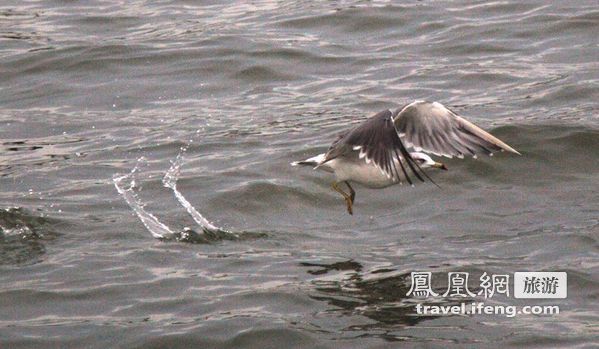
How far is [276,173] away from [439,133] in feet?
6.80

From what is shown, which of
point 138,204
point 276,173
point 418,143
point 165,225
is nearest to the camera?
point 418,143

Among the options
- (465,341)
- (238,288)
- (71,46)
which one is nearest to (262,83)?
(71,46)

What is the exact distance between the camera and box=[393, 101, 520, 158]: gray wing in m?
9.36

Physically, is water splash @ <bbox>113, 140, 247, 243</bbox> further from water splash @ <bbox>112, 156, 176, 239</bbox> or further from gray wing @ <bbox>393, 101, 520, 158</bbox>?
gray wing @ <bbox>393, 101, 520, 158</bbox>

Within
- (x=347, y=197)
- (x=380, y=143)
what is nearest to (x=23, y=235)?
(x=347, y=197)

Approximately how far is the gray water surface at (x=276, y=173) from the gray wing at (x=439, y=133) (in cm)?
65

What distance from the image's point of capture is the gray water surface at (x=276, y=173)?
7.99m

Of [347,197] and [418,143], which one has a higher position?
[418,143]

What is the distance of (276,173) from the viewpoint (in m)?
11.1

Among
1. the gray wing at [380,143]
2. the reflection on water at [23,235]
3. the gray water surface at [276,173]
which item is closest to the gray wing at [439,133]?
the gray wing at [380,143]

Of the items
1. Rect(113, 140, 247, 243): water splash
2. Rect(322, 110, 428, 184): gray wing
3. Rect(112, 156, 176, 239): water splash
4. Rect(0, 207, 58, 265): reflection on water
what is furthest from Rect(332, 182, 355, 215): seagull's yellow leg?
Rect(0, 207, 58, 265): reflection on water

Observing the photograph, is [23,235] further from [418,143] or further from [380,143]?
[418,143]

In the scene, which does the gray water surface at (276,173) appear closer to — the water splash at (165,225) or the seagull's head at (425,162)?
the water splash at (165,225)

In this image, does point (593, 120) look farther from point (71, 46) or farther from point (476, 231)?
point (71, 46)
